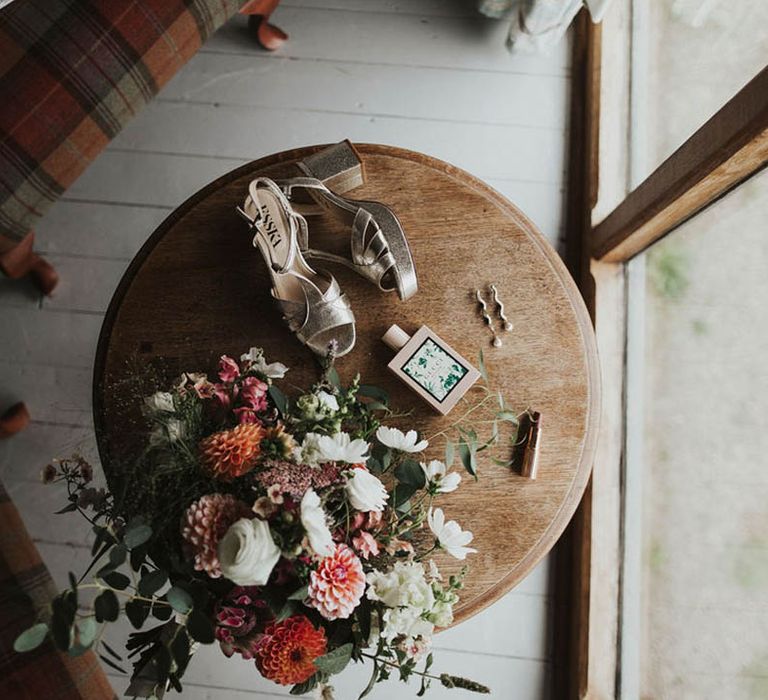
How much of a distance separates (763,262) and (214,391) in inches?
32.5

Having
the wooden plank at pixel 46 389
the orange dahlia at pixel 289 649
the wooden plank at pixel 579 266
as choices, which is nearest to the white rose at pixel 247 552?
the orange dahlia at pixel 289 649

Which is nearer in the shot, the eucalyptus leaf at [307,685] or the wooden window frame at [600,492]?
the eucalyptus leaf at [307,685]

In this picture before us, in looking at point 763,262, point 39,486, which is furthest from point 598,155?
point 39,486

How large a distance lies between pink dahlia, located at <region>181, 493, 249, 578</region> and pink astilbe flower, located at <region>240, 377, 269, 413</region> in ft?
0.46

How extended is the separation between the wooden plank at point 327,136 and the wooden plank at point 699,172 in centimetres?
36

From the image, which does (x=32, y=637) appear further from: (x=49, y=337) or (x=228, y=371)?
(x=49, y=337)

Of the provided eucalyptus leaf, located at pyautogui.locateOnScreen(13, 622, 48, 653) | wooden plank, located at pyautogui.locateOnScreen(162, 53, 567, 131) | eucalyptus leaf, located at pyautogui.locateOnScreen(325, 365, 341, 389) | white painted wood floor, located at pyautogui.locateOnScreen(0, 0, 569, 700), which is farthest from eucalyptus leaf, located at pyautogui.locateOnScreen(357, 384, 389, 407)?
wooden plank, located at pyautogui.locateOnScreen(162, 53, 567, 131)

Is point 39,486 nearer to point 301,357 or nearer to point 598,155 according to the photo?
point 301,357

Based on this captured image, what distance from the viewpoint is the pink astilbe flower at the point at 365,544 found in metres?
0.74

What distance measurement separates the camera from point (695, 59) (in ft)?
4.01

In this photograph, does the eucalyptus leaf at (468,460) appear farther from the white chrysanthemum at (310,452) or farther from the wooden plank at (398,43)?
the wooden plank at (398,43)

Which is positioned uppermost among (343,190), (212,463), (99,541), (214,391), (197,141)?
(197,141)

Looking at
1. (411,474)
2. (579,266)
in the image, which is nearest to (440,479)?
(411,474)

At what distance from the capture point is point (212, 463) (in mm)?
721
